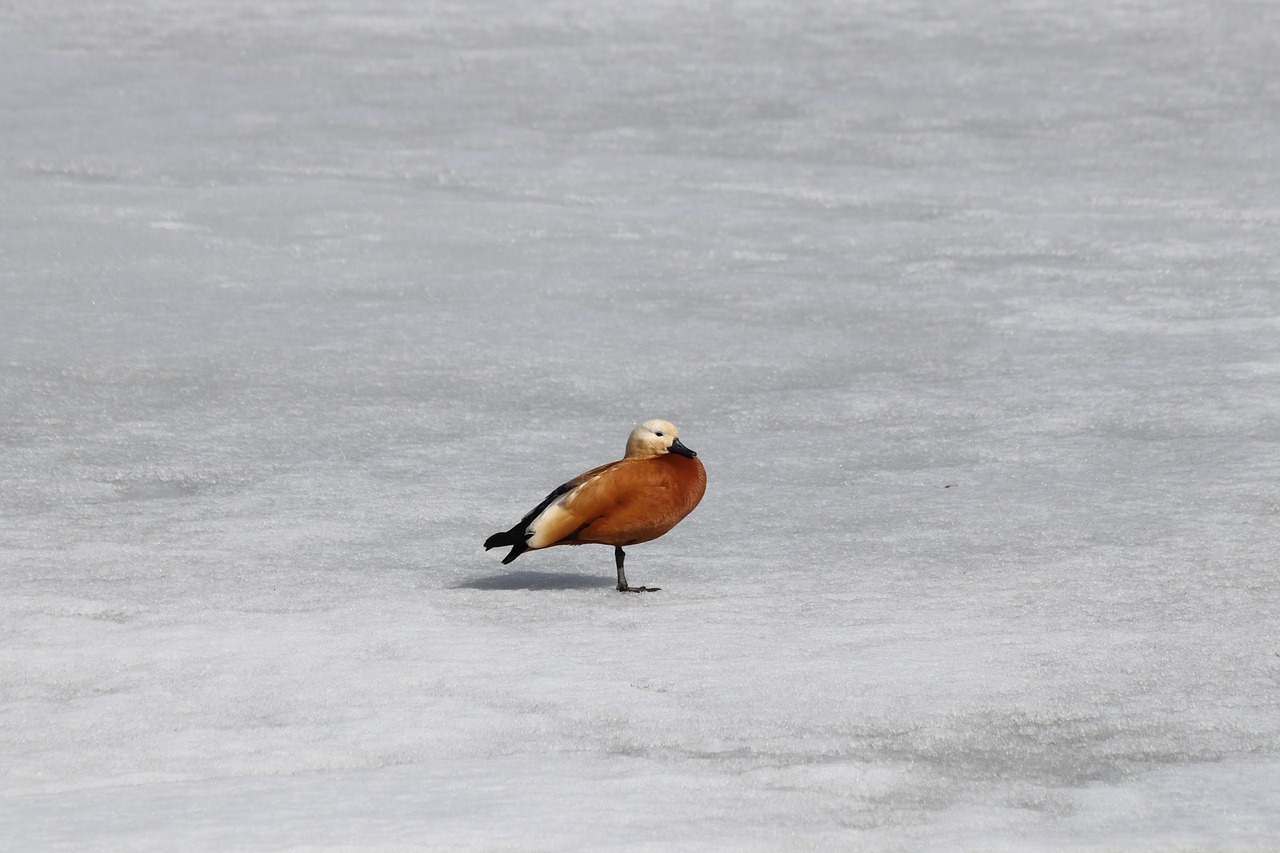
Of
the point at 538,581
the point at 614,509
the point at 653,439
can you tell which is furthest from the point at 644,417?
the point at 614,509

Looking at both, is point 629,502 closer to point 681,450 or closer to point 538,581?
point 681,450

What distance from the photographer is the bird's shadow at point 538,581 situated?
5.41 m

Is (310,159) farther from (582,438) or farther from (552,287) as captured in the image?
(582,438)

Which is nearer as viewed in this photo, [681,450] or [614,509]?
[614,509]

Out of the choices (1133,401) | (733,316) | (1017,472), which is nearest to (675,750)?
(1017,472)

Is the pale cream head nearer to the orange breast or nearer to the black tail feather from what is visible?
→ the orange breast

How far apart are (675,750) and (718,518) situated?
2.32m

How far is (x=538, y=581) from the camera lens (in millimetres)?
5574

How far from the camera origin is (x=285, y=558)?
18.4ft

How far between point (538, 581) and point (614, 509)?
0.52 meters

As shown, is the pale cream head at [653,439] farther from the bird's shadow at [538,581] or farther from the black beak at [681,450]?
the bird's shadow at [538,581]

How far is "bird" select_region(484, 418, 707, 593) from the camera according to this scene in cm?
519

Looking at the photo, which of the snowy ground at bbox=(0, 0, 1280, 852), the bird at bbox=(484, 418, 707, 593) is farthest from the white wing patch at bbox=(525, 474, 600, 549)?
the snowy ground at bbox=(0, 0, 1280, 852)

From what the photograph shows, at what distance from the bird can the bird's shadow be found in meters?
0.21
